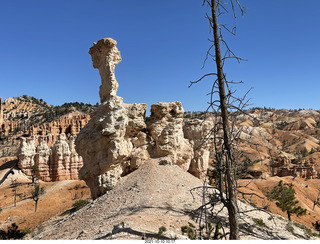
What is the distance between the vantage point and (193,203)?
374 inches

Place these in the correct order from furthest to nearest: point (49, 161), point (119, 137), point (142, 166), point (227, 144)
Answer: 1. point (49, 161)
2. point (142, 166)
3. point (119, 137)
4. point (227, 144)

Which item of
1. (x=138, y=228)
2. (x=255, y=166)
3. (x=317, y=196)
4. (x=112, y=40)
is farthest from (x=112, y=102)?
(x=255, y=166)

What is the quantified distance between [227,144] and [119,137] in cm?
964

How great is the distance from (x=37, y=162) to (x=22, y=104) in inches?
3105

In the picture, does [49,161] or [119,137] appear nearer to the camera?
[119,137]

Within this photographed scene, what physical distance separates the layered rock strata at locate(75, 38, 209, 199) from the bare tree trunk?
9.23 m

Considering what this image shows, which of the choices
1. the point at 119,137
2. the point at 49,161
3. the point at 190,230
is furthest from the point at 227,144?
the point at 49,161

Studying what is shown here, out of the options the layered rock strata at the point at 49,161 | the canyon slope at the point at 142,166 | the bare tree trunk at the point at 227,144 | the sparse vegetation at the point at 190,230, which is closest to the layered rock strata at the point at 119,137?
the canyon slope at the point at 142,166

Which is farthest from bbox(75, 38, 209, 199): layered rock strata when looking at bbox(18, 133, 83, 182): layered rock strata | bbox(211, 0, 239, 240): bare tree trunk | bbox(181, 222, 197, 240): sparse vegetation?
bbox(18, 133, 83, 182): layered rock strata

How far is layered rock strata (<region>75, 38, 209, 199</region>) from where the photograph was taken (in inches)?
511

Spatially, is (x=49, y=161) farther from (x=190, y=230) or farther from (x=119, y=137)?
(x=190, y=230)

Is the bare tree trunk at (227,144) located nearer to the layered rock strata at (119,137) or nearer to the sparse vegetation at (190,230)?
the sparse vegetation at (190,230)

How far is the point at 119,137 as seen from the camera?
1315cm

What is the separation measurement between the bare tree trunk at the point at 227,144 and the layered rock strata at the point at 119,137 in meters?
9.23
